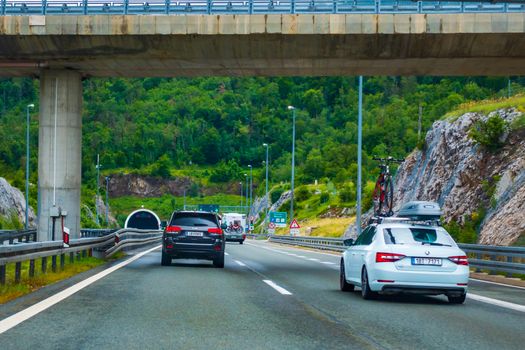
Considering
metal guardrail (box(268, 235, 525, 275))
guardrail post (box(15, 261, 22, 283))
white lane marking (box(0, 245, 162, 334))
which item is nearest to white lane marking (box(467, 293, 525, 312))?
metal guardrail (box(268, 235, 525, 275))

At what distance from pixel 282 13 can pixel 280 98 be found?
170948 millimetres

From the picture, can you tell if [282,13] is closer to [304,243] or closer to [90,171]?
[304,243]

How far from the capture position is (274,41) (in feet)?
82.2

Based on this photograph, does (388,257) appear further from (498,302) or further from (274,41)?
(274,41)

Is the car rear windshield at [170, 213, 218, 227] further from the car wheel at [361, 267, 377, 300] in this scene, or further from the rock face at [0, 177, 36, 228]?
the rock face at [0, 177, 36, 228]

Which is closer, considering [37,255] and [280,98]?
[37,255]

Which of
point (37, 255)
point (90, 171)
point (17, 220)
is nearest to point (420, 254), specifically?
point (37, 255)

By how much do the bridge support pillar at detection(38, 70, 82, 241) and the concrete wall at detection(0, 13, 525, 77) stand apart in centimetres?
106

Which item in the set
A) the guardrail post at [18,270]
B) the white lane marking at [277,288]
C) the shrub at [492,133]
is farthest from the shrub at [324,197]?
the guardrail post at [18,270]

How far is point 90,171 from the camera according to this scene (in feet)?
593

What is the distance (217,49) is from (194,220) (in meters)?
5.41

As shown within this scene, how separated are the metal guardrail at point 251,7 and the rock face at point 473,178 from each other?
29.5ft

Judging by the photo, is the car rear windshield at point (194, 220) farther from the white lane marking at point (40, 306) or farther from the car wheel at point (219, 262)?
the white lane marking at point (40, 306)

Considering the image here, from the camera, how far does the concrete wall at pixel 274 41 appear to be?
24.4 meters
